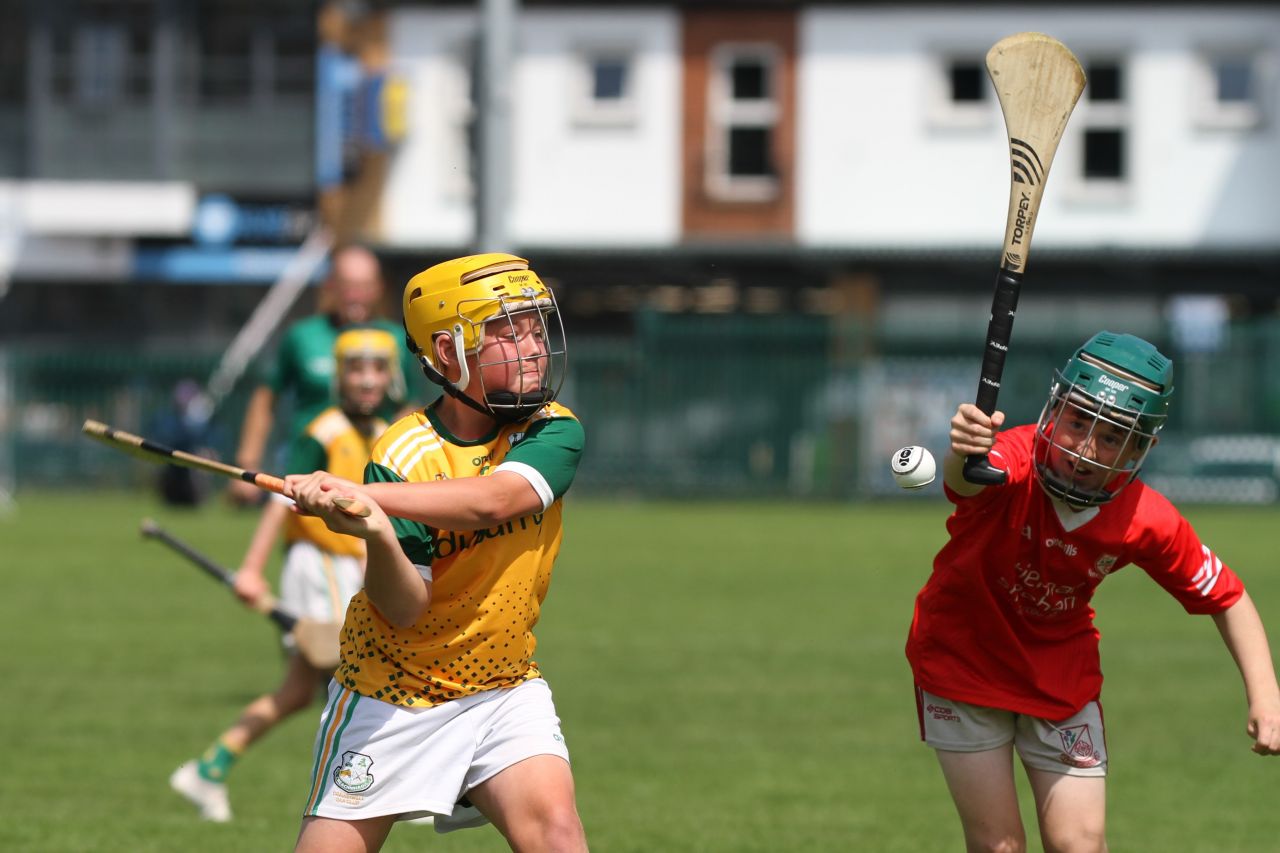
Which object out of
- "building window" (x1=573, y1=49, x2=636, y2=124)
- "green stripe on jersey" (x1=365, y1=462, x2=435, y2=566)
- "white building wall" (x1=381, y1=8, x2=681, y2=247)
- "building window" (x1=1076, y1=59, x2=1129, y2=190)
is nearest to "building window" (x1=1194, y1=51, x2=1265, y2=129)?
"building window" (x1=1076, y1=59, x2=1129, y2=190)

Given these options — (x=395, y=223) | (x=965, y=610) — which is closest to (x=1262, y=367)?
(x=395, y=223)

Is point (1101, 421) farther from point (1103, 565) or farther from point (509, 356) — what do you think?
point (509, 356)

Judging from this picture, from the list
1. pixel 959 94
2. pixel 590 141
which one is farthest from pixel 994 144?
pixel 590 141

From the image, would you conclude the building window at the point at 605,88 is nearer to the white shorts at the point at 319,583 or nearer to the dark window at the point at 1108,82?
the dark window at the point at 1108,82

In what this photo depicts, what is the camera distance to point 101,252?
3581cm

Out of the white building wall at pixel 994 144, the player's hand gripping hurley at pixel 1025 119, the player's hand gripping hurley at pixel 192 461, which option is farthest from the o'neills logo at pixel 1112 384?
the white building wall at pixel 994 144

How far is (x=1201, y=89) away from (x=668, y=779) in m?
26.2

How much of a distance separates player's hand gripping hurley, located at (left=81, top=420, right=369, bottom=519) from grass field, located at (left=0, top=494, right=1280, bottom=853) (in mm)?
2728

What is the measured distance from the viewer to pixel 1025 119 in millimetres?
5254

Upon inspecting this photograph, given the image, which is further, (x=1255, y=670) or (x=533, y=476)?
(x=1255, y=670)

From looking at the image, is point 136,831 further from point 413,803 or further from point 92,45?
point 92,45

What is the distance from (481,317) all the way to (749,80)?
96.1 feet

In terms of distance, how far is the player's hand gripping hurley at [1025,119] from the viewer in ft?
17.0

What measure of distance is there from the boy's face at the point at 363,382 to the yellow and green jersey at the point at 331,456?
11 centimetres
